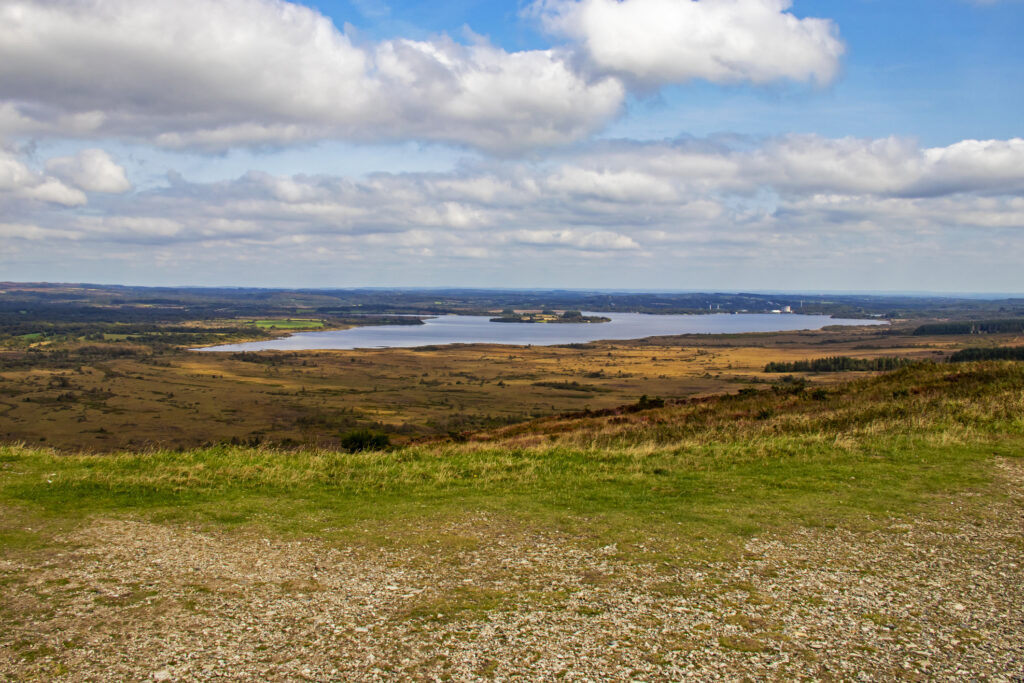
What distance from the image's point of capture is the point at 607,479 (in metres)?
15.2

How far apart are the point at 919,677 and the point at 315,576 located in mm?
7262

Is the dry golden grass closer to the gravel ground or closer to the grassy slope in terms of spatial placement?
the grassy slope

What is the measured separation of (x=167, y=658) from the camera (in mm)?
6910

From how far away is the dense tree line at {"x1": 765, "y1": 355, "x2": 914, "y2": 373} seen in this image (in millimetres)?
94562

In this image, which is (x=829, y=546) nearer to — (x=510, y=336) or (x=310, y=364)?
(x=310, y=364)

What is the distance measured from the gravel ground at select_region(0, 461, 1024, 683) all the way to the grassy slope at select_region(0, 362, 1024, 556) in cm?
114

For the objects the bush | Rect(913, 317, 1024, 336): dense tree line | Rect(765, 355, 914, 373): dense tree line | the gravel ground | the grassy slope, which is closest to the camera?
the gravel ground

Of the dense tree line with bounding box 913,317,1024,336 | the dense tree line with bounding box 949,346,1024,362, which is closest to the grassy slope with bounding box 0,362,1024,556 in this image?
the dense tree line with bounding box 949,346,1024,362

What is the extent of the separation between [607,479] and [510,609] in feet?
24.2

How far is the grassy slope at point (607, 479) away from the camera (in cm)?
1190

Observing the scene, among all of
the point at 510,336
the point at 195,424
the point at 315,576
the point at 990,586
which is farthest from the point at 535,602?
the point at 510,336

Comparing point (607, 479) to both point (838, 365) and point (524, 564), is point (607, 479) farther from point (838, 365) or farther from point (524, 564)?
point (838, 365)

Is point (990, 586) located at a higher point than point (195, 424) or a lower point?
higher

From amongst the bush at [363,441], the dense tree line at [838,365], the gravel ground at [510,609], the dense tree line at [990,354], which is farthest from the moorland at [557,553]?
the dense tree line at [838,365]
